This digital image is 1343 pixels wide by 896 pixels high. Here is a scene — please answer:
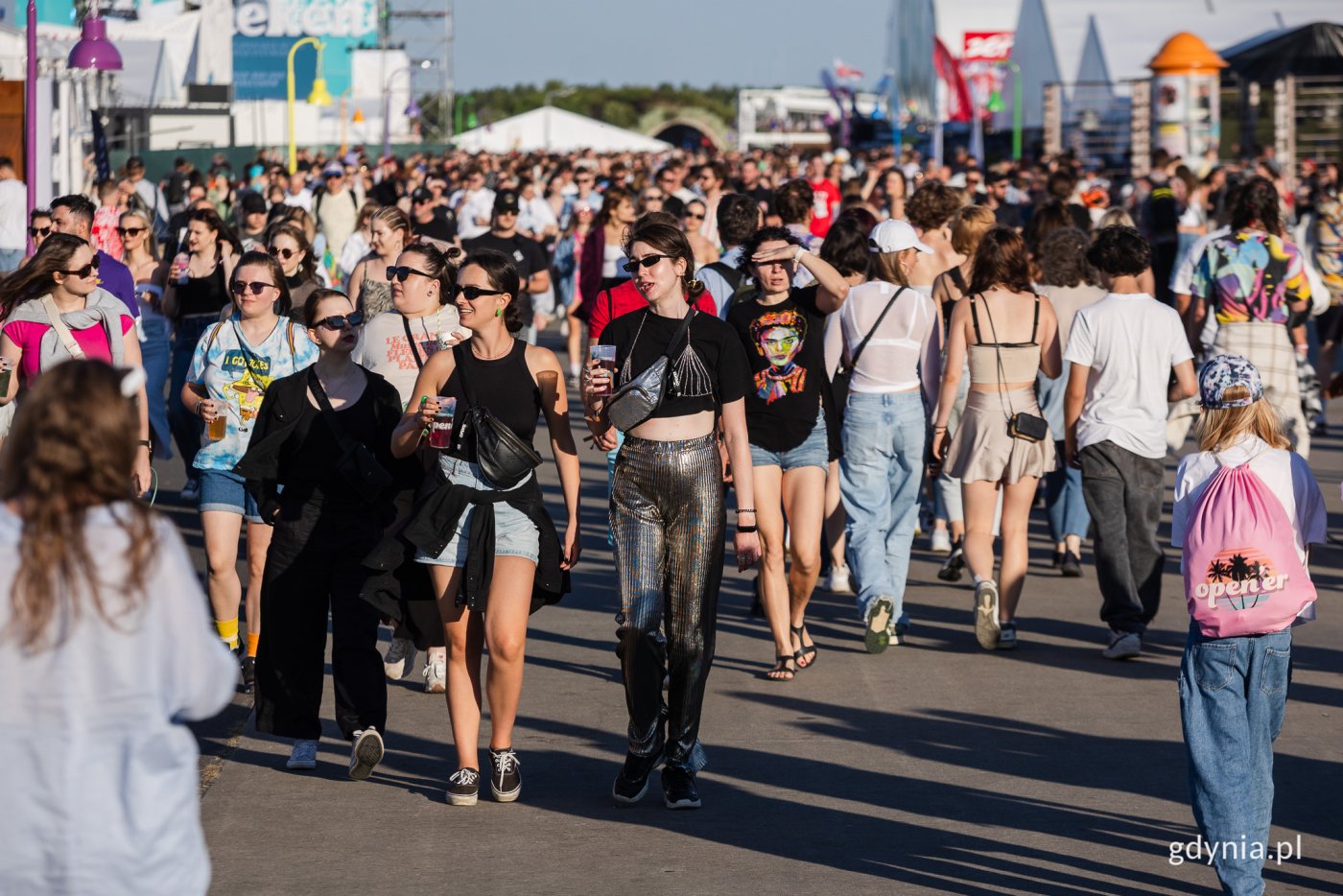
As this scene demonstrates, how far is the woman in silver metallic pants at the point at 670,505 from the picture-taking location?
6406 millimetres

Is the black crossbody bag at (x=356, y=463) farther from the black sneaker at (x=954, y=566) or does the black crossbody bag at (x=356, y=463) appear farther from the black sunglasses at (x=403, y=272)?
the black sneaker at (x=954, y=566)

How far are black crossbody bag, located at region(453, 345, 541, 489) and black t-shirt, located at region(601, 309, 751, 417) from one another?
0.44 m

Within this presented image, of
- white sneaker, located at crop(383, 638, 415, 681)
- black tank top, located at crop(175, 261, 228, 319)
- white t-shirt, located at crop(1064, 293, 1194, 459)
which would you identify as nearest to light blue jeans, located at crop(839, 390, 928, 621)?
white t-shirt, located at crop(1064, 293, 1194, 459)

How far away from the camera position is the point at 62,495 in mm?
3307

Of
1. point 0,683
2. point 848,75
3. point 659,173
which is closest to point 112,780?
point 0,683

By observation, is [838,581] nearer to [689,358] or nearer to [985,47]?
[689,358]

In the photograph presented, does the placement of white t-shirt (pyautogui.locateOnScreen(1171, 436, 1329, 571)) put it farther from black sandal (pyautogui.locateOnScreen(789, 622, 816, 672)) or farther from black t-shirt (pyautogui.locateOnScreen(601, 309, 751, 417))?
black sandal (pyautogui.locateOnScreen(789, 622, 816, 672))

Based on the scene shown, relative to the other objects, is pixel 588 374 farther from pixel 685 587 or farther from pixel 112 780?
pixel 112 780

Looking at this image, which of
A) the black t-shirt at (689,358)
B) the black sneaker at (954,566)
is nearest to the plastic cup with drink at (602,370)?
the black t-shirt at (689,358)

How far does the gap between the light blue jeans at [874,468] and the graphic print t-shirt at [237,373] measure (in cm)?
258

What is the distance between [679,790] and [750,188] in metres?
14.2

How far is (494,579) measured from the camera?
20.6 ft

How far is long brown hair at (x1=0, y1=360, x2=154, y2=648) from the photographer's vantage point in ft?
10.8

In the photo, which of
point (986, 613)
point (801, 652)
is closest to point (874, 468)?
point (986, 613)
